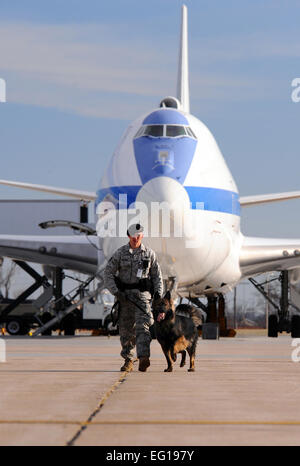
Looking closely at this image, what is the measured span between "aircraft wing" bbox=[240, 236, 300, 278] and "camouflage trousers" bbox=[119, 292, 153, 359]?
13.2m

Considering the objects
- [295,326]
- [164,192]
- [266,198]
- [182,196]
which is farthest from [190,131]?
[295,326]

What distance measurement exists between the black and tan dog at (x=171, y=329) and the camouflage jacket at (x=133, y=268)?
29 centimetres

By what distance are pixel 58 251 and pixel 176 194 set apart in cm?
867

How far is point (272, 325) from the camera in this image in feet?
93.9

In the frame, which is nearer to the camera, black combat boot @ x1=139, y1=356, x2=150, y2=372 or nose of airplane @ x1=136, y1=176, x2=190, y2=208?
black combat boot @ x1=139, y1=356, x2=150, y2=372

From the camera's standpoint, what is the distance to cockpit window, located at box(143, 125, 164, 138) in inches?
803

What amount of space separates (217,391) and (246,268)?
16.9 metres

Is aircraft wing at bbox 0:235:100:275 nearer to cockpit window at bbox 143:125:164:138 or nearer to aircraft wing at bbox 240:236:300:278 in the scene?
aircraft wing at bbox 240:236:300:278

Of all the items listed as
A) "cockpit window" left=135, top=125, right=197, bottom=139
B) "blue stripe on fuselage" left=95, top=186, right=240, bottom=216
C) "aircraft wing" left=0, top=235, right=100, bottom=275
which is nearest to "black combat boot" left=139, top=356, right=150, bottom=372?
"blue stripe on fuselage" left=95, top=186, right=240, bottom=216
